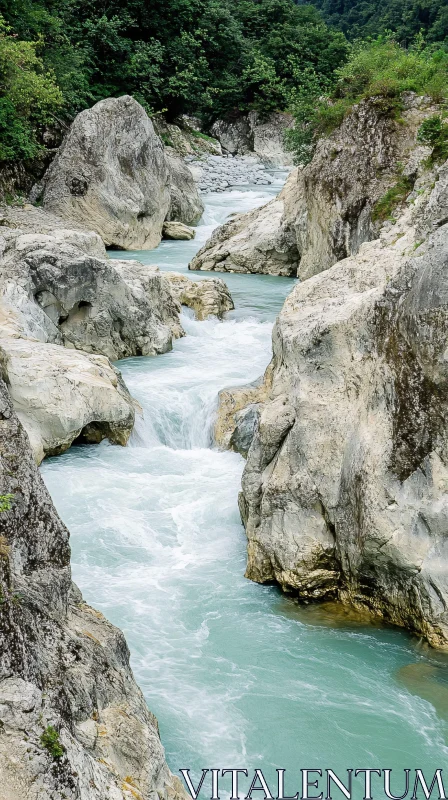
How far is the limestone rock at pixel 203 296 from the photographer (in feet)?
58.2

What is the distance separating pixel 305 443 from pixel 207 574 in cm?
197

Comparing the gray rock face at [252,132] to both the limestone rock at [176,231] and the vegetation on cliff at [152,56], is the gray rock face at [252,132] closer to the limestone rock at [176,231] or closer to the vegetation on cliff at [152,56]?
the vegetation on cliff at [152,56]

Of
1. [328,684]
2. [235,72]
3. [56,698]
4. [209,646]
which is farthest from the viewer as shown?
[235,72]

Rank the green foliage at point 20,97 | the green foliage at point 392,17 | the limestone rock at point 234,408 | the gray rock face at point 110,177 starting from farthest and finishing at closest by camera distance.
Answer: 1. the green foliage at point 392,17
2. the gray rock face at point 110,177
3. the green foliage at point 20,97
4. the limestone rock at point 234,408

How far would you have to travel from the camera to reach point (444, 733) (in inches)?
260

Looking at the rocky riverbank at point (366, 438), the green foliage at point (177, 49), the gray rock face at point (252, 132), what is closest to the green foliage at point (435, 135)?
the rocky riverbank at point (366, 438)

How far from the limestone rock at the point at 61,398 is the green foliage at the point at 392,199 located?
518 centimetres

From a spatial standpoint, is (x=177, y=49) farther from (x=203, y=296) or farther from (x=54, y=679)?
(x=54, y=679)

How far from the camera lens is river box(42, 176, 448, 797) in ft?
21.5

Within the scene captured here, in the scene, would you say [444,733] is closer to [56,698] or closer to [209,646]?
[209,646]

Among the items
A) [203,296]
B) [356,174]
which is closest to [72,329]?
[203,296]

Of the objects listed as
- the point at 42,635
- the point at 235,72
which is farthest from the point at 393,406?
the point at 235,72

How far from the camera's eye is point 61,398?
11.2 metres

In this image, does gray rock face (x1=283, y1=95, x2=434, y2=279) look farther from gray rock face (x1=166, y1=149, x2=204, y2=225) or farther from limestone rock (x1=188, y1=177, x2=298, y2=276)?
gray rock face (x1=166, y1=149, x2=204, y2=225)
